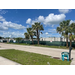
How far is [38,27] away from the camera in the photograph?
2933 cm

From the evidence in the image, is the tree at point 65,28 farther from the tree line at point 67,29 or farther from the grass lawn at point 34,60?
the grass lawn at point 34,60

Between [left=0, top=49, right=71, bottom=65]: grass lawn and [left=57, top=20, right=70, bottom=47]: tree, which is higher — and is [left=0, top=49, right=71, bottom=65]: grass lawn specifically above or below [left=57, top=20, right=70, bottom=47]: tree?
below

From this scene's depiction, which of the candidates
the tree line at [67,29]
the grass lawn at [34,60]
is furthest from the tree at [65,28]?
the grass lawn at [34,60]

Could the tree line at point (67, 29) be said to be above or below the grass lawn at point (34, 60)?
above

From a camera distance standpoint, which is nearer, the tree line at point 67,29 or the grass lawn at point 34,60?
the grass lawn at point 34,60

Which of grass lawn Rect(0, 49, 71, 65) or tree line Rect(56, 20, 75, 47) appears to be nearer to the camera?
grass lawn Rect(0, 49, 71, 65)

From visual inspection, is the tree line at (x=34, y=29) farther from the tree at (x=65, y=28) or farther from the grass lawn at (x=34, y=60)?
the grass lawn at (x=34, y=60)

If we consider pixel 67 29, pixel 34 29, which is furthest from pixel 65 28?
pixel 34 29

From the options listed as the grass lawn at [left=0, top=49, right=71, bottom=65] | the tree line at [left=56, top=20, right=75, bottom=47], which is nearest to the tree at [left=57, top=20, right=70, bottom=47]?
the tree line at [left=56, top=20, right=75, bottom=47]

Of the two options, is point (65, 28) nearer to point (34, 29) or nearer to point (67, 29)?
point (67, 29)

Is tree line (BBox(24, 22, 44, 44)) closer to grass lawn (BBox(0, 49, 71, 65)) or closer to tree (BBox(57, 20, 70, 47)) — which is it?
tree (BBox(57, 20, 70, 47))

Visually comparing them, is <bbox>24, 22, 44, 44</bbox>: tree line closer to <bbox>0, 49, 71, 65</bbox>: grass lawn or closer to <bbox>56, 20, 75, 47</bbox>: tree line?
<bbox>56, 20, 75, 47</bbox>: tree line
